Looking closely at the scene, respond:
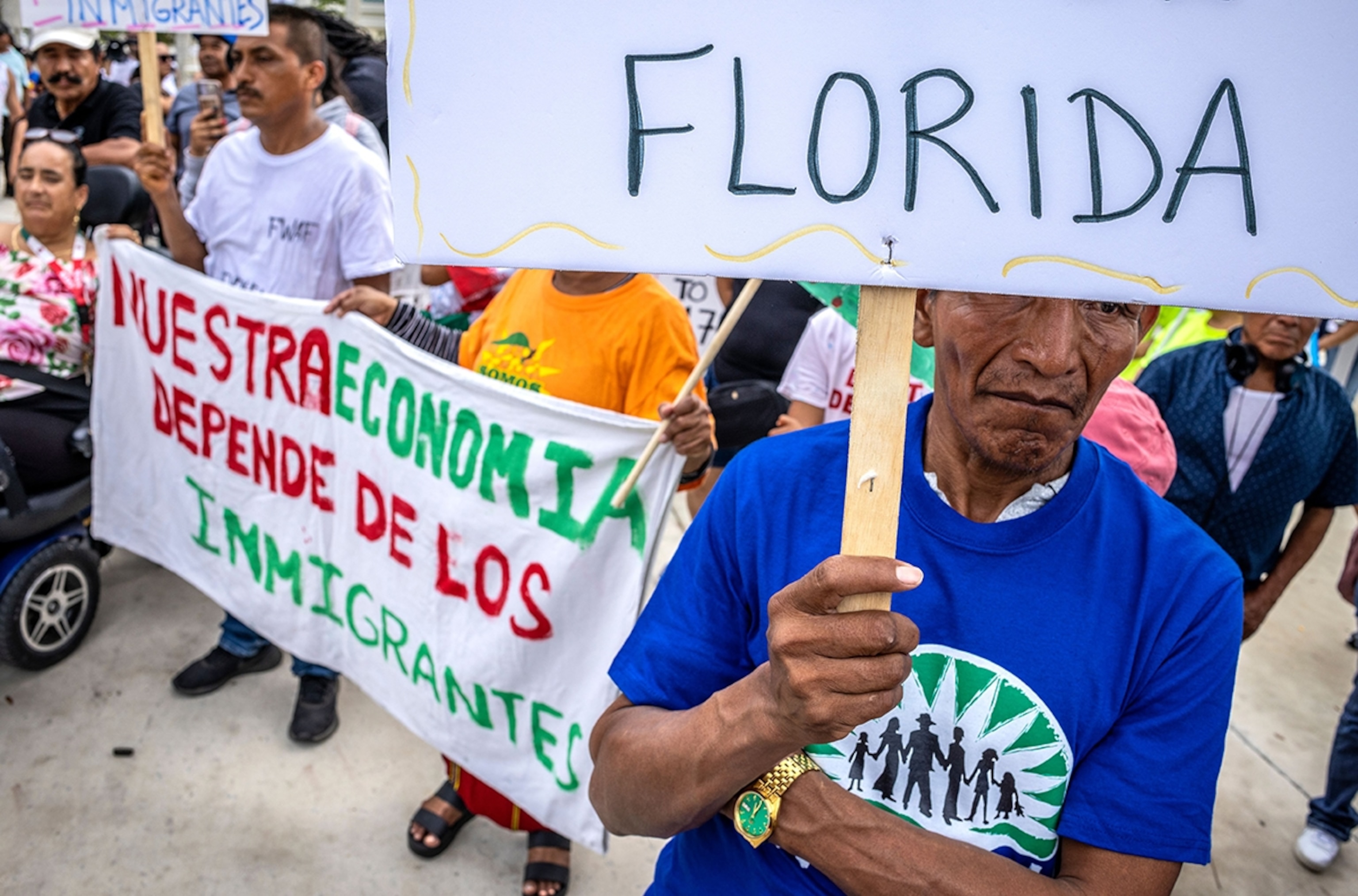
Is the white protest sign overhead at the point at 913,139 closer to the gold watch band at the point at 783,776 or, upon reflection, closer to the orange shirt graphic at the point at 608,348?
the gold watch band at the point at 783,776

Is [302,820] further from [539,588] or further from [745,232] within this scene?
[745,232]

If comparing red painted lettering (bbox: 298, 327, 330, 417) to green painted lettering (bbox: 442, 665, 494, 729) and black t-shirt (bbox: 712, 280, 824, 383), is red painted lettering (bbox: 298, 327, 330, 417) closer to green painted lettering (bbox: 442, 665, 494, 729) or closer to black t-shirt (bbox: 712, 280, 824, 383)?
green painted lettering (bbox: 442, 665, 494, 729)

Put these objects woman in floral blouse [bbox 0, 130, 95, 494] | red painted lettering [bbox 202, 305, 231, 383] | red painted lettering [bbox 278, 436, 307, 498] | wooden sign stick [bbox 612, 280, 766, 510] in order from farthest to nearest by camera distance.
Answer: woman in floral blouse [bbox 0, 130, 95, 494] → red painted lettering [bbox 202, 305, 231, 383] → red painted lettering [bbox 278, 436, 307, 498] → wooden sign stick [bbox 612, 280, 766, 510]

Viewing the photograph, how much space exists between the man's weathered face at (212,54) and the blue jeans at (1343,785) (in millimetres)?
5978

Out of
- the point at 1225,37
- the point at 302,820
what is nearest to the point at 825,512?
the point at 1225,37

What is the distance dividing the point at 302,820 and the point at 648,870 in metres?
1.00

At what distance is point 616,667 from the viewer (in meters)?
1.22

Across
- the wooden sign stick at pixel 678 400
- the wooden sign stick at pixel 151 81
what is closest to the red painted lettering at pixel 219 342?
the wooden sign stick at pixel 151 81

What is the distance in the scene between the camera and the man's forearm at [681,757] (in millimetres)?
1000

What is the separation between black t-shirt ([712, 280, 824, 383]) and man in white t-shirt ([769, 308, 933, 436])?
36 cm

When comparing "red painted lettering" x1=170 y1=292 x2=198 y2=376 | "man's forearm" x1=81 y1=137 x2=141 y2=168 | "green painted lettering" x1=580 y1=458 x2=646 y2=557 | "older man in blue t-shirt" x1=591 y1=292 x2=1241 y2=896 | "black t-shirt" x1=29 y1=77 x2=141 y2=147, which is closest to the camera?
"older man in blue t-shirt" x1=591 y1=292 x2=1241 y2=896

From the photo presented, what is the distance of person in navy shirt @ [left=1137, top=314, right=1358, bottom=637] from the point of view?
287 centimetres

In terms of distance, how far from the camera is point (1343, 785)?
296 cm

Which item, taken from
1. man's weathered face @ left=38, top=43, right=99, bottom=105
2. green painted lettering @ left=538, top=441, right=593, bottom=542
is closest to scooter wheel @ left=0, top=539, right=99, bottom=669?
green painted lettering @ left=538, top=441, right=593, bottom=542
